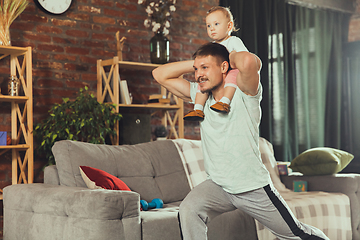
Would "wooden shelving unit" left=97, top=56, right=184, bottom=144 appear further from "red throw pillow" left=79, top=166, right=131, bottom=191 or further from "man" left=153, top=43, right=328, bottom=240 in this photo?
"man" left=153, top=43, right=328, bottom=240

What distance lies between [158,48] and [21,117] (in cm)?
139

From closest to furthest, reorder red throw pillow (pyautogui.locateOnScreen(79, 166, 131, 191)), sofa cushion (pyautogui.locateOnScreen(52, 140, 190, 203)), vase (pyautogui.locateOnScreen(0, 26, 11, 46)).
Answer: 1. red throw pillow (pyautogui.locateOnScreen(79, 166, 131, 191))
2. sofa cushion (pyautogui.locateOnScreen(52, 140, 190, 203))
3. vase (pyautogui.locateOnScreen(0, 26, 11, 46))

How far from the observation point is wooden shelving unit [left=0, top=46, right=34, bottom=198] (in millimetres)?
3096

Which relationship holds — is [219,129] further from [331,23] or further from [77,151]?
[331,23]

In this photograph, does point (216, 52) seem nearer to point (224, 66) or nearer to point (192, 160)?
point (224, 66)

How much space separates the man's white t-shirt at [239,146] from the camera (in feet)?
5.55

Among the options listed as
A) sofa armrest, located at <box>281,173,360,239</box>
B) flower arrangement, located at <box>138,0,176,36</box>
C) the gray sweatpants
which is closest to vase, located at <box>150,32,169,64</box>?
flower arrangement, located at <box>138,0,176,36</box>

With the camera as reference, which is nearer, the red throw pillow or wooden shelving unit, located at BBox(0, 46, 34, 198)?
the red throw pillow

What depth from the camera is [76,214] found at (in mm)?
2070

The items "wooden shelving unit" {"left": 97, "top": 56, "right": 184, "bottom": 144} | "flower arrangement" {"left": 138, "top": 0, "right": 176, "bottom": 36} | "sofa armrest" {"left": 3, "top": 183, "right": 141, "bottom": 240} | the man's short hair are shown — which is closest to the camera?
the man's short hair

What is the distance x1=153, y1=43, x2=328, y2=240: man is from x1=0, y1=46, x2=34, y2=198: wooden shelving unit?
1798 millimetres

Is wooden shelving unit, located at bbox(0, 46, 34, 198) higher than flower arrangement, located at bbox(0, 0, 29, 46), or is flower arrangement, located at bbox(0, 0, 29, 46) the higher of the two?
flower arrangement, located at bbox(0, 0, 29, 46)

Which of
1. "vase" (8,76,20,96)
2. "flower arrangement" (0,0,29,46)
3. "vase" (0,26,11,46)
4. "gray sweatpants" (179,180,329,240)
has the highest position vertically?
"flower arrangement" (0,0,29,46)

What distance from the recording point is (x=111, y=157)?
2.82m
